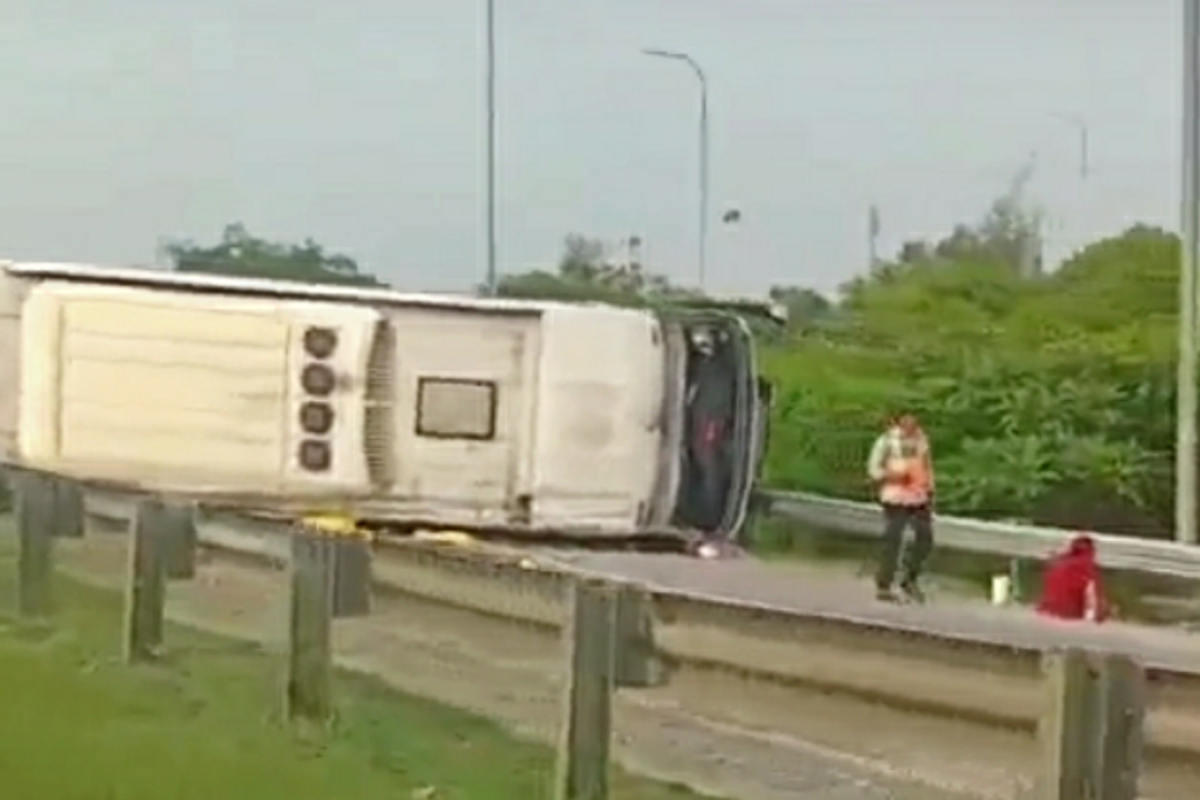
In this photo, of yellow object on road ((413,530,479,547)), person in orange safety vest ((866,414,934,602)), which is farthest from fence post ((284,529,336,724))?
person in orange safety vest ((866,414,934,602))

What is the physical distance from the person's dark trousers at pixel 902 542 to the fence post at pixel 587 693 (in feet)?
54.0

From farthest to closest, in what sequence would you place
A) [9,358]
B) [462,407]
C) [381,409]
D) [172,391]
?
[9,358], [172,391], [462,407], [381,409]

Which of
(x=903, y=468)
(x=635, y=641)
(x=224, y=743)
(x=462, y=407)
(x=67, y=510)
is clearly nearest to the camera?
(x=635, y=641)

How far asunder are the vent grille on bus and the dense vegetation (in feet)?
30.3

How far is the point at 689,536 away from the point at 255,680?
12.5 metres

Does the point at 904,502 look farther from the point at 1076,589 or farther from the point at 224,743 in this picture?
the point at 224,743

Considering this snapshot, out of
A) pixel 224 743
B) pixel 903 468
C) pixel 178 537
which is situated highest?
pixel 903 468

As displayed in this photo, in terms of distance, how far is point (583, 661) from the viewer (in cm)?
890

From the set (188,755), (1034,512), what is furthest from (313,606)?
(1034,512)

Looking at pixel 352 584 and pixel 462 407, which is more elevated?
pixel 462 407

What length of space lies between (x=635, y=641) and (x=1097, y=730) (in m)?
2.06

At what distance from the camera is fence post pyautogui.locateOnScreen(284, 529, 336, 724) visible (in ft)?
35.9

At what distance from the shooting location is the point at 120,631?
13.3 metres

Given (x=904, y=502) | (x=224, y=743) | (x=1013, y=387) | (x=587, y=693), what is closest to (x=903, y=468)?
(x=904, y=502)
